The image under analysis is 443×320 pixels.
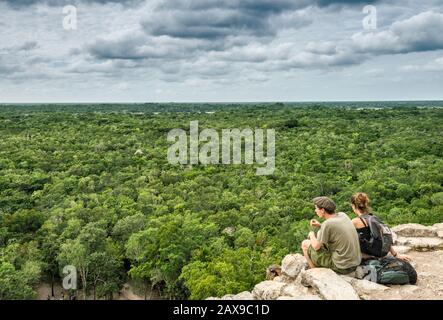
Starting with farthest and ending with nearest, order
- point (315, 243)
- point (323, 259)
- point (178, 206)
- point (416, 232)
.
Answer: point (178, 206), point (416, 232), point (323, 259), point (315, 243)

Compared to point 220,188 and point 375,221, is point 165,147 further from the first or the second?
point 375,221

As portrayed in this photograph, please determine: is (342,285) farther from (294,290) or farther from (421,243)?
(421,243)

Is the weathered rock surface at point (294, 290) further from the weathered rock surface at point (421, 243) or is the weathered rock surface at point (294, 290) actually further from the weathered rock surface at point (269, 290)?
the weathered rock surface at point (421, 243)

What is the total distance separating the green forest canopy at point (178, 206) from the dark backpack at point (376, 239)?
12.7 metres

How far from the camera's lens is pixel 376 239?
29.5 feet

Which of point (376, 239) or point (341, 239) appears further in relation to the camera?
point (376, 239)

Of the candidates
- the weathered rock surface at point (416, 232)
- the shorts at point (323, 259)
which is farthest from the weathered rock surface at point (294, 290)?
the weathered rock surface at point (416, 232)

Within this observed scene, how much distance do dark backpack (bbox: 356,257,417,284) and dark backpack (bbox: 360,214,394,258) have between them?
0.64ft

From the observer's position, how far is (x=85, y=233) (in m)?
32.3

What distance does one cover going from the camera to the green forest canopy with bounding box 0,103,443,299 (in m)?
27.8

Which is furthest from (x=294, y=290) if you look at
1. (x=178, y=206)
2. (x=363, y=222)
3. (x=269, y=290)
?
(x=178, y=206)

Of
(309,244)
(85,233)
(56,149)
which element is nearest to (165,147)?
(56,149)

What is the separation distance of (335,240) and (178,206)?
31.9 metres
